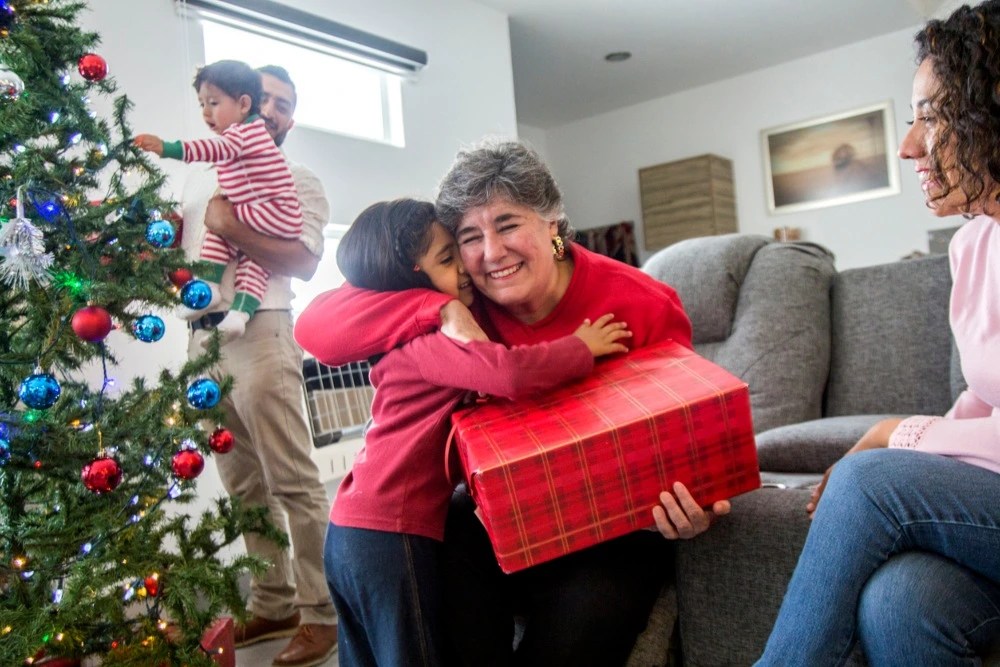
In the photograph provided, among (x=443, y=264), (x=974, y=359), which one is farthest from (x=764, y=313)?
(x=443, y=264)

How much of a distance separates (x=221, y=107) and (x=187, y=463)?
3.69 feet

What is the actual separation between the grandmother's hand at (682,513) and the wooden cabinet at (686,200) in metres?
5.22

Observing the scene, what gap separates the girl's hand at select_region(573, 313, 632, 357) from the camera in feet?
4.14

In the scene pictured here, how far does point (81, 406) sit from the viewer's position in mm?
1540

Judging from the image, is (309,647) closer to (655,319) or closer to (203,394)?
(203,394)

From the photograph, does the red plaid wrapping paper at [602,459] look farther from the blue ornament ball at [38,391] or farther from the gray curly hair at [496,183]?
the blue ornament ball at [38,391]

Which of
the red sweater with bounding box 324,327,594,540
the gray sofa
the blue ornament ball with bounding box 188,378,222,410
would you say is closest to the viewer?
the red sweater with bounding box 324,327,594,540

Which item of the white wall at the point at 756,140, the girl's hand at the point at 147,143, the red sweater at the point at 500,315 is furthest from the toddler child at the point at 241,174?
the white wall at the point at 756,140

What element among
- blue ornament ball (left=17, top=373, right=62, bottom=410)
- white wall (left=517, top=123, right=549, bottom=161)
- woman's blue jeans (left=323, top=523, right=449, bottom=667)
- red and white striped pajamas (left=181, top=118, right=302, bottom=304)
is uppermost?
white wall (left=517, top=123, right=549, bottom=161)

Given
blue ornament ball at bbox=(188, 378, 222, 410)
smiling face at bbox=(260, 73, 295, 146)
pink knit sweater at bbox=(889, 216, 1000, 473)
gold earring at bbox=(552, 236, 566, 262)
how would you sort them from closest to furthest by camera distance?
pink knit sweater at bbox=(889, 216, 1000, 473) < gold earring at bbox=(552, 236, 566, 262) < blue ornament ball at bbox=(188, 378, 222, 410) < smiling face at bbox=(260, 73, 295, 146)

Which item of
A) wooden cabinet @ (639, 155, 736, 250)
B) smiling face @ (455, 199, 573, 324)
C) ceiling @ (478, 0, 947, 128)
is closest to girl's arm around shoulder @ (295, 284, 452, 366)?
smiling face @ (455, 199, 573, 324)

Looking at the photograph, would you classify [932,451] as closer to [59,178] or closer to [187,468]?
[187,468]

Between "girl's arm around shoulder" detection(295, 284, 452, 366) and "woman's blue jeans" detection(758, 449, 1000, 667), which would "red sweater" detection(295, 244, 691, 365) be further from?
"woman's blue jeans" detection(758, 449, 1000, 667)

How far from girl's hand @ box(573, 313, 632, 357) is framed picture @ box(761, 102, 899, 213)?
18.1 ft
